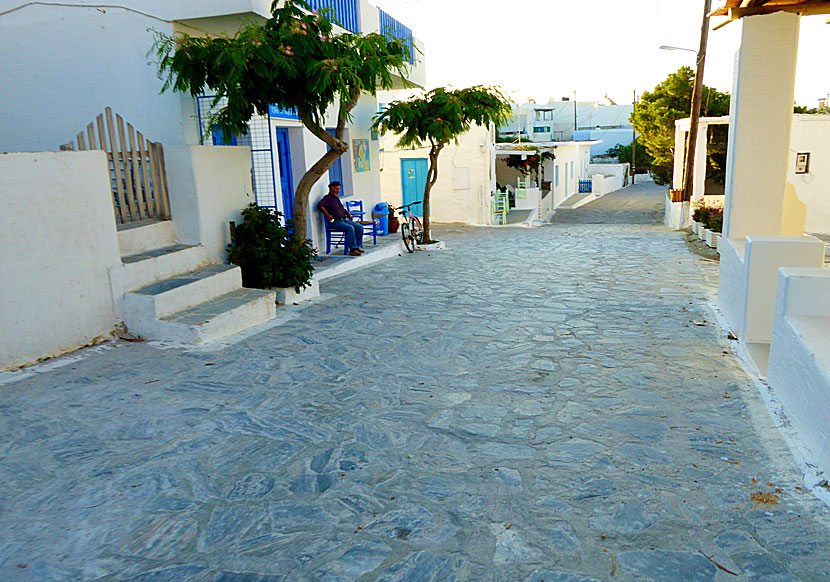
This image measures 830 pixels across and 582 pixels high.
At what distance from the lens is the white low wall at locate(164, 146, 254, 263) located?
24.0ft

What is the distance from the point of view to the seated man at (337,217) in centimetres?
1138

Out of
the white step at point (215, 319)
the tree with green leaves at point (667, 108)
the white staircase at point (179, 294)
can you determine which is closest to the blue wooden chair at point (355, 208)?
the white staircase at point (179, 294)

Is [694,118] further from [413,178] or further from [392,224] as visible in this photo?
[392,224]

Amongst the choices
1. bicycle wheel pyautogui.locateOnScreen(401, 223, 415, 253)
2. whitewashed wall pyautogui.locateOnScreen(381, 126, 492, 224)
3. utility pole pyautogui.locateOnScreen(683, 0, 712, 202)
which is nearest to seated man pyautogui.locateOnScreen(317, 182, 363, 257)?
bicycle wheel pyautogui.locateOnScreen(401, 223, 415, 253)

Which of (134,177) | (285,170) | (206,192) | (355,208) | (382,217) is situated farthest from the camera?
(382,217)

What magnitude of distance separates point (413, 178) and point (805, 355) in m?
16.5

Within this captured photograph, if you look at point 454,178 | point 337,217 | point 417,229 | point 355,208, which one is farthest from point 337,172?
point 454,178

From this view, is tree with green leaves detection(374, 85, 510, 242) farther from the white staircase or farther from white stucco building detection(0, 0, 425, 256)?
the white staircase

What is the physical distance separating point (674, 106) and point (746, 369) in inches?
1127

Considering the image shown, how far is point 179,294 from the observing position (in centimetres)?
663

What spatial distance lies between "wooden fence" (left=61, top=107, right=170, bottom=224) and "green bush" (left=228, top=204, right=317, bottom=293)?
952mm

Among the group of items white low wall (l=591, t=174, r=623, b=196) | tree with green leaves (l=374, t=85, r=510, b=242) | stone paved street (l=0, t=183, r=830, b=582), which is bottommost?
white low wall (l=591, t=174, r=623, b=196)

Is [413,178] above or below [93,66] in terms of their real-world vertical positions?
below

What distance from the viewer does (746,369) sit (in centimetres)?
544
